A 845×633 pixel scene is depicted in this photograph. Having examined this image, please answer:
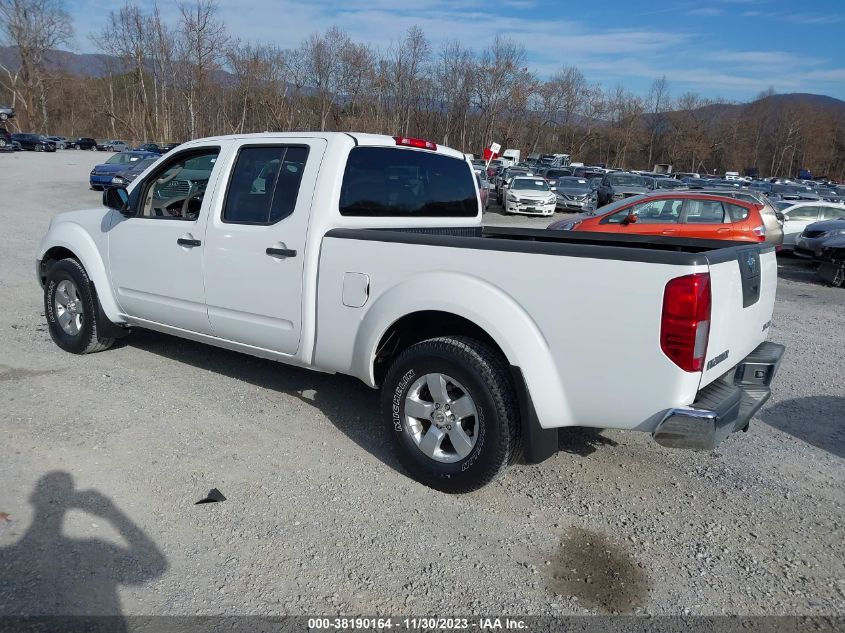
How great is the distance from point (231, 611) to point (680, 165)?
117024 mm

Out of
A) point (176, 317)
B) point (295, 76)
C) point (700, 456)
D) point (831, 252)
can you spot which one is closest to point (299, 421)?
point (176, 317)

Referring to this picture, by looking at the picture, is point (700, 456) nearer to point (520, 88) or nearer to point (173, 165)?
point (173, 165)

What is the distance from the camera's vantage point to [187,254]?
15.6 ft

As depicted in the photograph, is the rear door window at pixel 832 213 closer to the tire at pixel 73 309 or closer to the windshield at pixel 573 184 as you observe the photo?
the windshield at pixel 573 184

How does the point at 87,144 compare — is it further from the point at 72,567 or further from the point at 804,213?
the point at 72,567

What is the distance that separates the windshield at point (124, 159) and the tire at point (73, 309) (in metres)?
23.6

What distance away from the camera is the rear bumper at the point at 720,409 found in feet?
9.69

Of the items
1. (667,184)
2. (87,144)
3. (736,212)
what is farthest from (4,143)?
(736,212)

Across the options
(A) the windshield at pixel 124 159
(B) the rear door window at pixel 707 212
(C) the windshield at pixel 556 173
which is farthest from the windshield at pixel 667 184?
(A) the windshield at pixel 124 159

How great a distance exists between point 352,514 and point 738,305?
228 cm

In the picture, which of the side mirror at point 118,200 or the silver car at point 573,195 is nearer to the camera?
the side mirror at point 118,200

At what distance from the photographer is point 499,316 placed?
3.32m

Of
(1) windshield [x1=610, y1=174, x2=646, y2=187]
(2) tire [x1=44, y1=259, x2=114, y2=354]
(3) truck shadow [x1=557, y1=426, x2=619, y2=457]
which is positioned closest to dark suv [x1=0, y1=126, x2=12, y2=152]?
(1) windshield [x1=610, y1=174, x2=646, y2=187]

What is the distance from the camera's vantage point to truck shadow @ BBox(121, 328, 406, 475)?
176 inches
